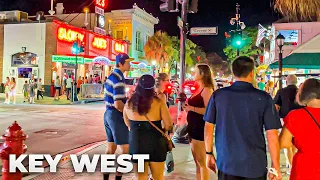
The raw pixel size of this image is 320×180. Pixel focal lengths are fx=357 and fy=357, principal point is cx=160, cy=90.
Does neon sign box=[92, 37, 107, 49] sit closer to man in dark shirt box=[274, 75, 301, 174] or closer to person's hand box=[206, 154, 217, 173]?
man in dark shirt box=[274, 75, 301, 174]

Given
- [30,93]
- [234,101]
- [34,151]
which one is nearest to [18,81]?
[30,93]

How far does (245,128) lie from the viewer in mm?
3148

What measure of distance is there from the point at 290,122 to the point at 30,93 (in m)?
21.3

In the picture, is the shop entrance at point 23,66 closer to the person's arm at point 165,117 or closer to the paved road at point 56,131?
the paved road at point 56,131

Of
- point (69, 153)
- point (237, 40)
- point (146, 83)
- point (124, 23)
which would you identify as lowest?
point (69, 153)

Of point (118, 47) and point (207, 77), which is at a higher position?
point (118, 47)

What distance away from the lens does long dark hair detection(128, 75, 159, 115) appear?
4047 mm

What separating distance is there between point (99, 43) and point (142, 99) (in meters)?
32.1

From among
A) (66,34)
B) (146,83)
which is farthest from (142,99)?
(66,34)

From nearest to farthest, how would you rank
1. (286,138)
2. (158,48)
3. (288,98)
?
(286,138) → (288,98) → (158,48)

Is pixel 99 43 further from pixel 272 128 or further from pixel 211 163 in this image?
pixel 272 128

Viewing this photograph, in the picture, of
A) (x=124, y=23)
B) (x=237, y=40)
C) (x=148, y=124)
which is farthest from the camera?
(x=124, y=23)

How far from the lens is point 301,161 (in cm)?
299

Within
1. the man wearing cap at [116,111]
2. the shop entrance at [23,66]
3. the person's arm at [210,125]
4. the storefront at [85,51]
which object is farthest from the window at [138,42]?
the person's arm at [210,125]
